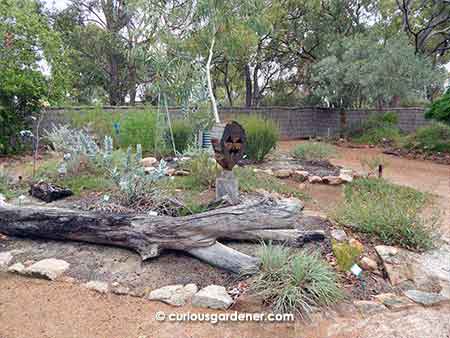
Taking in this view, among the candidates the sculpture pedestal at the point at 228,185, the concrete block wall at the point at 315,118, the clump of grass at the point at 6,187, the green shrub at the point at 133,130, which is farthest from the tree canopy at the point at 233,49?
the clump of grass at the point at 6,187

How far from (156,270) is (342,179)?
3.18 m

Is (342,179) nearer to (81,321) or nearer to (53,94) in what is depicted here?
(81,321)

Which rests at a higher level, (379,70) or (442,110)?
(379,70)

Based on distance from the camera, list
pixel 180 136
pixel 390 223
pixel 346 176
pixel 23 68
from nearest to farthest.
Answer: pixel 390 223, pixel 346 176, pixel 180 136, pixel 23 68

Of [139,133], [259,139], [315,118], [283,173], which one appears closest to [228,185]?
[283,173]

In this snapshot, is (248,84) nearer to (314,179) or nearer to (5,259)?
(314,179)

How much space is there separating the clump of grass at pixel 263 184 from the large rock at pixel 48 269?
6.59 ft

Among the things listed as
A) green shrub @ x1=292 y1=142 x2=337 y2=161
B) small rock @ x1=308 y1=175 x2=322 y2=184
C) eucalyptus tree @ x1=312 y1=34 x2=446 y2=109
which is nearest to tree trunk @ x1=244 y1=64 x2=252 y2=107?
eucalyptus tree @ x1=312 y1=34 x2=446 y2=109

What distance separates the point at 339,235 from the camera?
240cm

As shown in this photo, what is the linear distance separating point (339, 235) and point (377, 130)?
26.4ft

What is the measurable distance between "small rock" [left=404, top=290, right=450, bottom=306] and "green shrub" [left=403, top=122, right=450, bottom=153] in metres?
6.61

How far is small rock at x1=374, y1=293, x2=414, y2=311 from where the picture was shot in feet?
5.48

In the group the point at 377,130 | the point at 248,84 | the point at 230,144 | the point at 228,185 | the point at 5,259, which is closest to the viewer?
the point at 5,259

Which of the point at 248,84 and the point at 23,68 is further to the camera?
the point at 248,84
